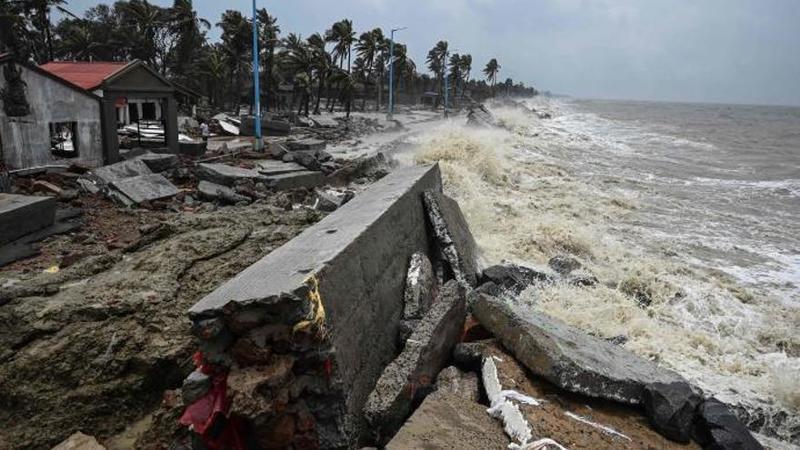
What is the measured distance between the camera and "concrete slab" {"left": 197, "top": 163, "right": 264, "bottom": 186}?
13.1 metres

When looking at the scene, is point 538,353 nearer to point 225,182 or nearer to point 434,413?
point 434,413

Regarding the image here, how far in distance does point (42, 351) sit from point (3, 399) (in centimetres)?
42

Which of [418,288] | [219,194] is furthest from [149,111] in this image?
[418,288]

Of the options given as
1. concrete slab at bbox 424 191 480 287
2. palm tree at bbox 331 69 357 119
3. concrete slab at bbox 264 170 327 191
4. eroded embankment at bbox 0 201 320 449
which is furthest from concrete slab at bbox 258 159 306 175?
palm tree at bbox 331 69 357 119

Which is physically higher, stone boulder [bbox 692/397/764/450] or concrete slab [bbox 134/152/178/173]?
concrete slab [bbox 134/152/178/173]

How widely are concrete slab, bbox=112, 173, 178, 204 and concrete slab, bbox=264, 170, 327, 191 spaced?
2.41m

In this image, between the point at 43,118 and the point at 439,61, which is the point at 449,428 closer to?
the point at 43,118

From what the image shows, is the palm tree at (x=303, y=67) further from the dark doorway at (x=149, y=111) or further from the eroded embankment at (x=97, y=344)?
the eroded embankment at (x=97, y=344)

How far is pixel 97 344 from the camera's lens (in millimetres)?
4355

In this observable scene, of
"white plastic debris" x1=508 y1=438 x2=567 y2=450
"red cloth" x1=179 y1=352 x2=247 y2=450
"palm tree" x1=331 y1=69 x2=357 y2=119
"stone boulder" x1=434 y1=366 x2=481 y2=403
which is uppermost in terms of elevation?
"palm tree" x1=331 y1=69 x2=357 y2=119

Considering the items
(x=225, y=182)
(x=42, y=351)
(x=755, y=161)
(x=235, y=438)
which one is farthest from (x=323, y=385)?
(x=755, y=161)

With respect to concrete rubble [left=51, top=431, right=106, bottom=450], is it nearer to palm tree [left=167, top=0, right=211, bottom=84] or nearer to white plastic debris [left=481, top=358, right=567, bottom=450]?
white plastic debris [left=481, top=358, right=567, bottom=450]

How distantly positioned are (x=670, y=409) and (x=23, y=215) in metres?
9.96

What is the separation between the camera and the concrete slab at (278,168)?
46.0 feet
